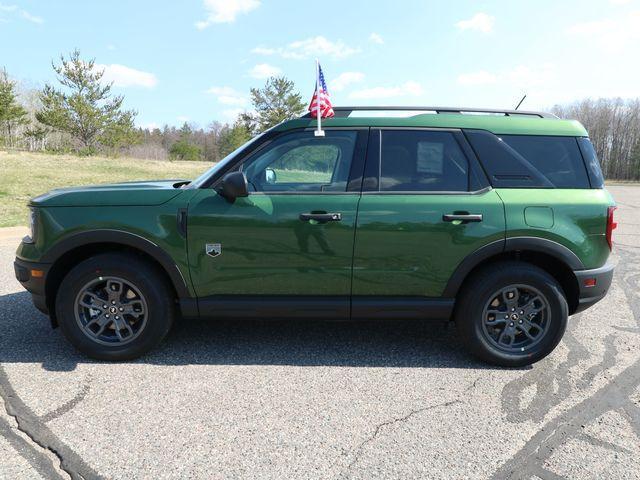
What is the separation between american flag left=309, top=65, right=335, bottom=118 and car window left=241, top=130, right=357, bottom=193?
14cm

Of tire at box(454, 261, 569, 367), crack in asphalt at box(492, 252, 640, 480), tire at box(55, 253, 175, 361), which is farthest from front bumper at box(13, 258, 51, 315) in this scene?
crack in asphalt at box(492, 252, 640, 480)

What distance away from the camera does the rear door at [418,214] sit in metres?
3.36

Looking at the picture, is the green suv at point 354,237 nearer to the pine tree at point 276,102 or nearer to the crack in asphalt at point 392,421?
the crack in asphalt at point 392,421

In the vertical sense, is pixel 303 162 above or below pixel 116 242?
above

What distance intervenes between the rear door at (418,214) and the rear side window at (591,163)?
30.1 inches

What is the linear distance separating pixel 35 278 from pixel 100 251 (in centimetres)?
49

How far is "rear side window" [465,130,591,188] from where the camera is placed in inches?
137

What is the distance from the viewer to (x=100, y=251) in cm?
358

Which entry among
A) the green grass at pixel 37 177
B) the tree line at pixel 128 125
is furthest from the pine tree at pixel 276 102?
the green grass at pixel 37 177

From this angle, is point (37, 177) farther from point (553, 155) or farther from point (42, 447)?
point (553, 155)

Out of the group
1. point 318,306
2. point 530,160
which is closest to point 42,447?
point 318,306

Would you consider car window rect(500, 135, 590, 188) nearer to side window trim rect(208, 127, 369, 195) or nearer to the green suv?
the green suv

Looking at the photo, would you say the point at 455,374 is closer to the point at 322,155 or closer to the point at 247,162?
the point at 322,155

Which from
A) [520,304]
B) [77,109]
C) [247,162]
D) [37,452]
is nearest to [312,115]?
[247,162]
